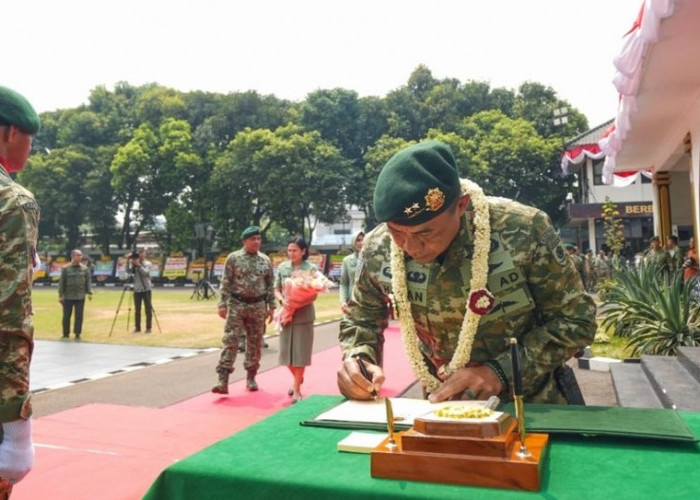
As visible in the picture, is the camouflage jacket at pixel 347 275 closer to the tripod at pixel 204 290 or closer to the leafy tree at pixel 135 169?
the tripod at pixel 204 290

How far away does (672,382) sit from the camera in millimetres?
4691

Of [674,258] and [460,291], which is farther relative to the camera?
[674,258]

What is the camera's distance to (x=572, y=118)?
33.9 meters

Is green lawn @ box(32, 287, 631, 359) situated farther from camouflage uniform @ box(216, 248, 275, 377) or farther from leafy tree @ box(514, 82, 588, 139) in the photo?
leafy tree @ box(514, 82, 588, 139)

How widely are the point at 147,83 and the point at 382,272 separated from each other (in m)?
43.1

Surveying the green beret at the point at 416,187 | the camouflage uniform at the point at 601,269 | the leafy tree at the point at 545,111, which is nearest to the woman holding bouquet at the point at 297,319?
the green beret at the point at 416,187

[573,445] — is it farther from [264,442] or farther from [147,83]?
[147,83]

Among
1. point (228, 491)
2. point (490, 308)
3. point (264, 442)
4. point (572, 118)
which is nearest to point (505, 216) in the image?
point (490, 308)

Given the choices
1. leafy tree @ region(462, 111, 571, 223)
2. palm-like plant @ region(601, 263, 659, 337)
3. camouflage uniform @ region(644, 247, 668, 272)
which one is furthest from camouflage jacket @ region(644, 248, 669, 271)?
leafy tree @ region(462, 111, 571, 223)

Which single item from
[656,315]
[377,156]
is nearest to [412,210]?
[656,315]

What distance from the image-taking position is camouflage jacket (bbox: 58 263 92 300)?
11.2 metres

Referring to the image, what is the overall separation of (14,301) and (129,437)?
11.8 ft

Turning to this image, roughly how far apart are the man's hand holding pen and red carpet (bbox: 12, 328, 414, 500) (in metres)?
2.33

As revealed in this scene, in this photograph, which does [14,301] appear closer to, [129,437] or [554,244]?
[554,244]
